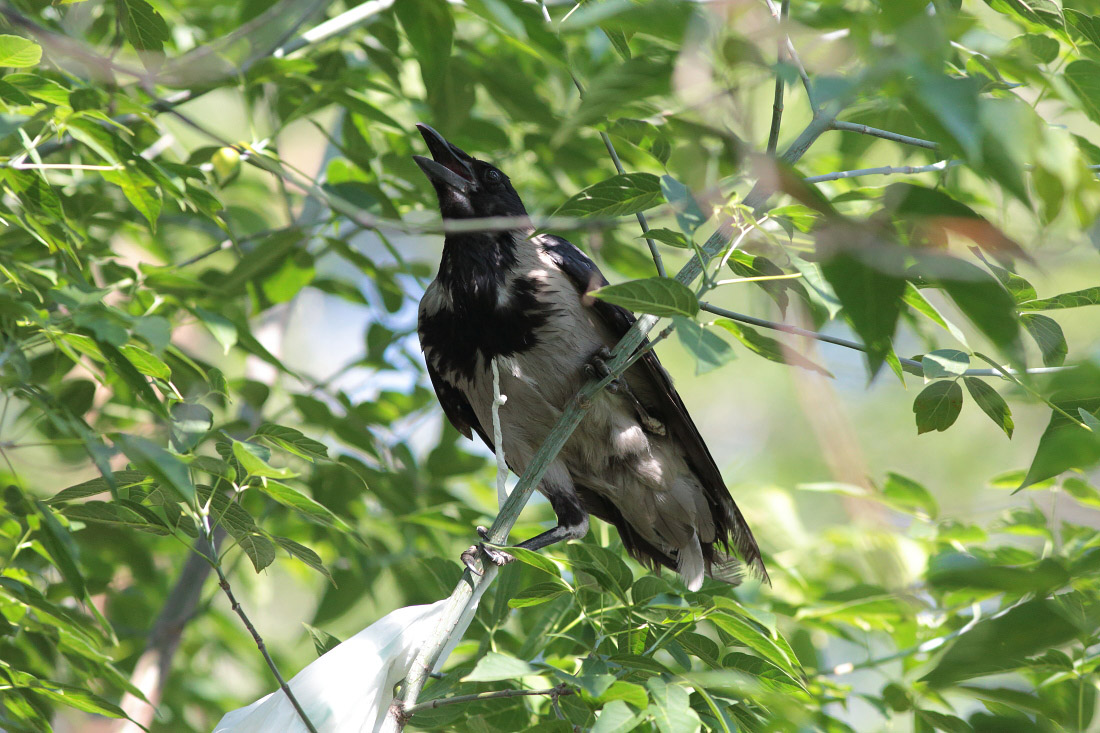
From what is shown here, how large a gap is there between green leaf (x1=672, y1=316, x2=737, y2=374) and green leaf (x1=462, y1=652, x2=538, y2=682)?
63 cm

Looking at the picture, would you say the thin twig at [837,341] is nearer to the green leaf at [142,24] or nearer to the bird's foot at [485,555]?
the bird's foot at [485,555]

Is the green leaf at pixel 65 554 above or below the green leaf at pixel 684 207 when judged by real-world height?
below

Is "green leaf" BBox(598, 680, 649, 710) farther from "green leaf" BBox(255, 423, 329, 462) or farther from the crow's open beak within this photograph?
the crow's open beak

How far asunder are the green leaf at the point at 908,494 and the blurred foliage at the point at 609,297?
0.06 ft

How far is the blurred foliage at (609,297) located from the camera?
1.09 meters

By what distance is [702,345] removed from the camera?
146 centimetres

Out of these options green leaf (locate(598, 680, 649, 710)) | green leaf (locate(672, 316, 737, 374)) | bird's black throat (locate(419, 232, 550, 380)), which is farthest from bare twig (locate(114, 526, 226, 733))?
green leaf (locate(672, 316, 737, 374))

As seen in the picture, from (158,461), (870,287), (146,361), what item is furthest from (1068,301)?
(146,361)

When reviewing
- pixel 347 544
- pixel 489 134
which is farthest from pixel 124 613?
pixel 489 134

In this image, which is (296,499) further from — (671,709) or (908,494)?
(908,494)

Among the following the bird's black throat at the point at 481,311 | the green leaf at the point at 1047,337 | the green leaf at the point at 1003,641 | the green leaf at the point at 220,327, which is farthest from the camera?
the bird's black throat at the point at 481,311

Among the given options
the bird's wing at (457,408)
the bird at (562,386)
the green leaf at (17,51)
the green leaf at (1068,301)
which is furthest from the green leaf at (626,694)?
the bird's wing at (457,408)

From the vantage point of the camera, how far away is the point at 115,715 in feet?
6.37

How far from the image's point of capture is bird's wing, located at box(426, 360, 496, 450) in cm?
363
